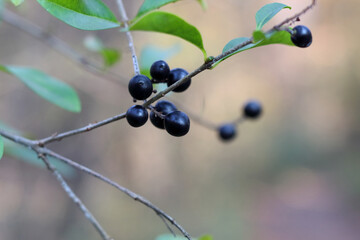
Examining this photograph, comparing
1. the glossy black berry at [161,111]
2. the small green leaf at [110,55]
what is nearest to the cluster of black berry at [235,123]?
the small green leaf at [110,55]

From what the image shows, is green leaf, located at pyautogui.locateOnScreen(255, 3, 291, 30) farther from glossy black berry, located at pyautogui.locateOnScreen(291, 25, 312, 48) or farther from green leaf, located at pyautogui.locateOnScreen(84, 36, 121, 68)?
green leaf, located at pyautogui.locateOnScreen(84, 36, 121, 68)

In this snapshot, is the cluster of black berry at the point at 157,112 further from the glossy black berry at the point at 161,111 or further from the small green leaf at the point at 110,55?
the small green leaf at the point at 110,55

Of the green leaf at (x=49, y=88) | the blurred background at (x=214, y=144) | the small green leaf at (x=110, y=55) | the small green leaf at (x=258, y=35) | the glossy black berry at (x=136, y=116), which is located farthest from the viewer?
the blurred background at (x=214, y=144)

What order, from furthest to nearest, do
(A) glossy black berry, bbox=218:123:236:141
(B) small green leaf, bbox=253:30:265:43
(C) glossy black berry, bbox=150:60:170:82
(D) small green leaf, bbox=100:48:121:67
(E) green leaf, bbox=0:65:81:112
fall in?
(A) glossy black berry, bbox=218:123:236:141 < (D) small green leaf, bbox=100:48:121:67 < (E) green leaf, bbox=0:65:81:112 < (C) glossy black berry, bbox=150:60:170:82 < (B) small green leaf, bbox=253:30:265:43

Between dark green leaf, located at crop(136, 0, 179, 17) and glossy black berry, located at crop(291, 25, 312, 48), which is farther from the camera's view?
dark green leaf, located at crop(136, 0, 179, 17)

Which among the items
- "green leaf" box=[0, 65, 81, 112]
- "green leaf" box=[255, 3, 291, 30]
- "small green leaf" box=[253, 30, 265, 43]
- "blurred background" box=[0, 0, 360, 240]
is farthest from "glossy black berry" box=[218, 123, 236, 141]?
"blurred background" box=[0, 0, 360, 240]

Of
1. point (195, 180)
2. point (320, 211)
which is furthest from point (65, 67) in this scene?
point (320, 211)
